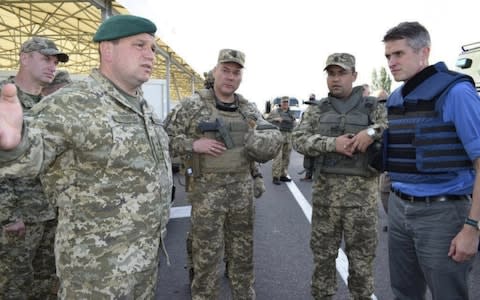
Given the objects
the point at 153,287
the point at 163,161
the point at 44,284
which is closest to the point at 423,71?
the point at 163,161

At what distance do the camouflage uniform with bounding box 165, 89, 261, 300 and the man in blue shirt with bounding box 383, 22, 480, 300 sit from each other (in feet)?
3.90

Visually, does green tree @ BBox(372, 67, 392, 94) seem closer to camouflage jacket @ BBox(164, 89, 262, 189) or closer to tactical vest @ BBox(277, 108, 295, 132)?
tactical vest @ BBox(277, 108, 295, 132)

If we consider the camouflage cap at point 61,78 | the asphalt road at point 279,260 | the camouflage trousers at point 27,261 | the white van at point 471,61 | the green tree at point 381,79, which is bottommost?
the asphalt road at point 279,260

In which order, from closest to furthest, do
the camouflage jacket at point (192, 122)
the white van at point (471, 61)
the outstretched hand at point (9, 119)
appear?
the outstretched hand at point (9, 119), the camouflage jacket at point (192, 122), the white van at point (471, 61)

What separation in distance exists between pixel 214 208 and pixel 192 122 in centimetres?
74

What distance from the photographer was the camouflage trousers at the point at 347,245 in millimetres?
2756

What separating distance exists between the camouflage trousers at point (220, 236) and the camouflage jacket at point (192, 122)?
0.24 feet

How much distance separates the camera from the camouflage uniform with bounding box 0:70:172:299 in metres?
1.50

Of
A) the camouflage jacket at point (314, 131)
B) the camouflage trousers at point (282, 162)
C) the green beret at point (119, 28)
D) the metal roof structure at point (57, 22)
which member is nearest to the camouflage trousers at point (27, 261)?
the green beret at point (119, 28)

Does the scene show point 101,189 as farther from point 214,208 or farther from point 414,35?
point 414,35

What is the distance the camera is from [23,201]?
254cm

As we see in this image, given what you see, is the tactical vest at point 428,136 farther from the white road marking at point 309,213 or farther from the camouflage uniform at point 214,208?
the white road marking at point 309,213

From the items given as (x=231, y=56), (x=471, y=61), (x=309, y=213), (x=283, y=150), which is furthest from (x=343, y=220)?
(x=283, y=150)

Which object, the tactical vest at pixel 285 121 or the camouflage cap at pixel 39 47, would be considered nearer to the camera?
the camouflage cap at pixel 39 47
